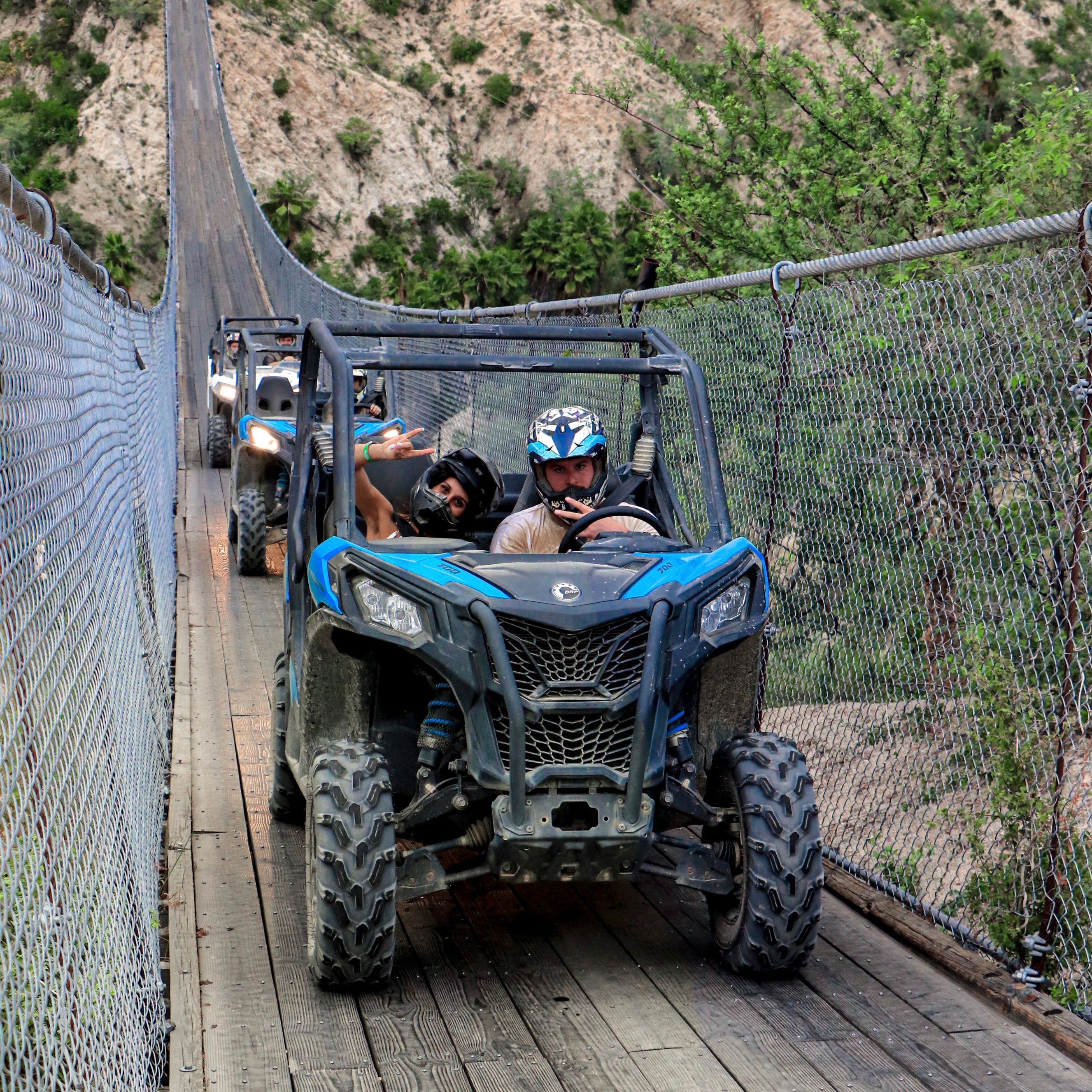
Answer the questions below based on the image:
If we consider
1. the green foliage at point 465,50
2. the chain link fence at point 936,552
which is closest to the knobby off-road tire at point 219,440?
the chain link fence at point 936,552

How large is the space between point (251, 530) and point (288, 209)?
55761 mm

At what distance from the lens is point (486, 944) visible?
443cm

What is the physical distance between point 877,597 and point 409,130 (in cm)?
7164

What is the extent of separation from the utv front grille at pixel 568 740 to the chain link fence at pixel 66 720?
42.4 inches

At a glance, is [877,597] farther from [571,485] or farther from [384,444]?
[384,444]

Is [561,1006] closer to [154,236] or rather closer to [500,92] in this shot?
[154,236]

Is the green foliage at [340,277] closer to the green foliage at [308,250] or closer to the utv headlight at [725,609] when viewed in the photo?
the green foliage at [308,250]

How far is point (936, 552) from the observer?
5.50 meters

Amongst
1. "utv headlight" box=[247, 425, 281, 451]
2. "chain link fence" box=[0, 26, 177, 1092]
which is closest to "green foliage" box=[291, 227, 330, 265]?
"utv headlight" box=[247, 425, 281, 451]

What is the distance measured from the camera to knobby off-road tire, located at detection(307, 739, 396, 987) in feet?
12.4

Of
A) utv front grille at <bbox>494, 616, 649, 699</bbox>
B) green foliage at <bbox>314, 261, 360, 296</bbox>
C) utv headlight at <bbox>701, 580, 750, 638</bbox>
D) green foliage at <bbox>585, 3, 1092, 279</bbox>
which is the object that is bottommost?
utv front grille at <bbox>494, 616, 649, 699</bbox>

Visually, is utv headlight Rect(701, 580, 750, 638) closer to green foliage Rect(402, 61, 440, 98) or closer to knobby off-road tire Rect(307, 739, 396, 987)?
knobby off-road tire Rect(307, 739, 396, 987)

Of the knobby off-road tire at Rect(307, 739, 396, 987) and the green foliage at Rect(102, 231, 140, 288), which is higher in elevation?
the green foliage at Rect(102, 231, 140, 288)

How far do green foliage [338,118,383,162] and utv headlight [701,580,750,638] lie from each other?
7015 cm
